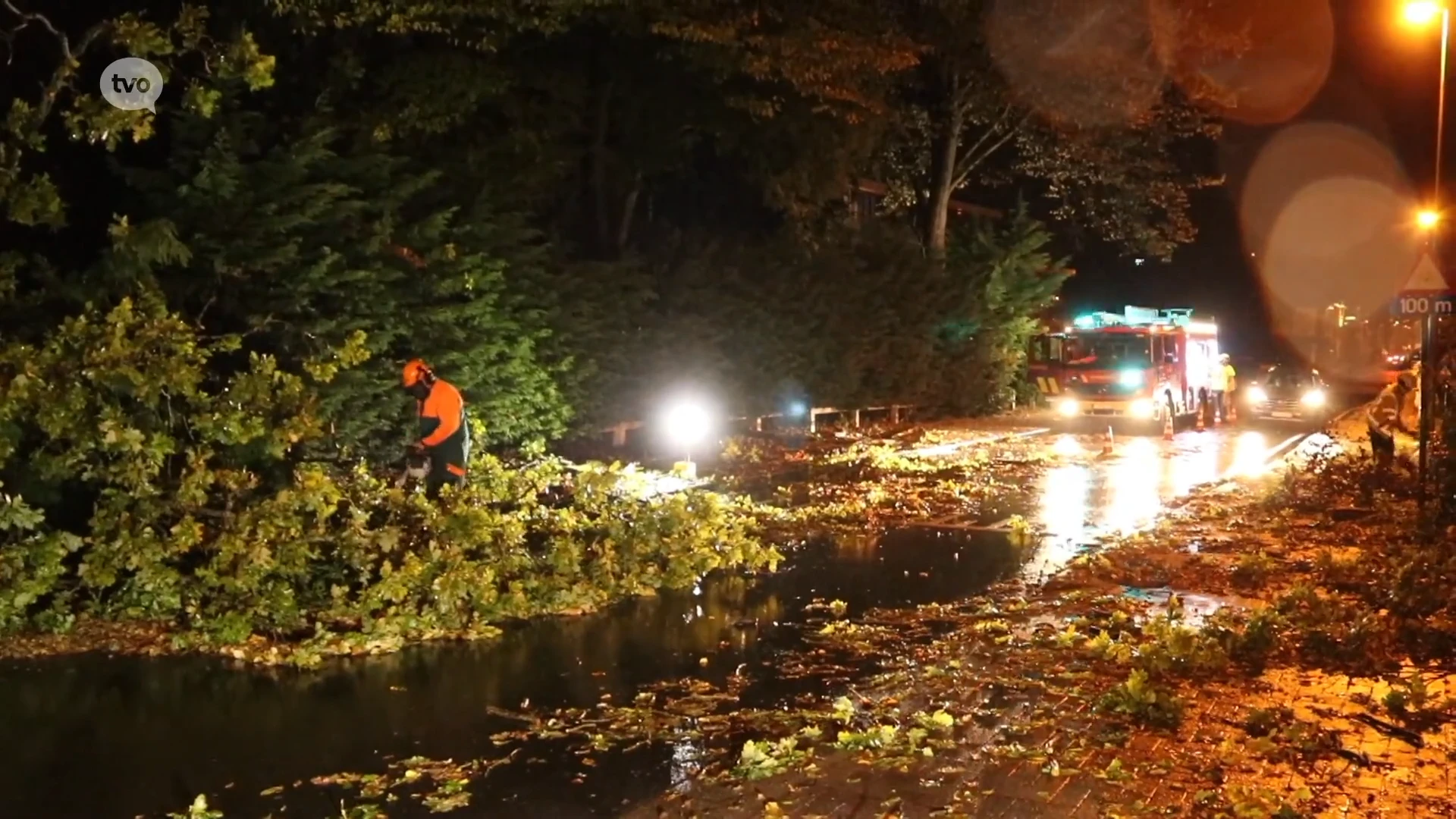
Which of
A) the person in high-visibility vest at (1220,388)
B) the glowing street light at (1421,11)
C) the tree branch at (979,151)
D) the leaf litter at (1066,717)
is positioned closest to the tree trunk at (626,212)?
the glowing street light at (1421,11)

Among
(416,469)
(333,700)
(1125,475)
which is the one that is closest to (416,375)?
(416,469)

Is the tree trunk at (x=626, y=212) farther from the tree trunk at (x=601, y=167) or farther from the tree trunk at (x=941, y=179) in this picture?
the tree trunk at (x=941, y=179)

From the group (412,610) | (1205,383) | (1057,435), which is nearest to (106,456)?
(412,610)

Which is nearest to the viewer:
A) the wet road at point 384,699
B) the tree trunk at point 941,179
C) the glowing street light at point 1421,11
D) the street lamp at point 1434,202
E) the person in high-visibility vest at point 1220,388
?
the wet road at point 384,699

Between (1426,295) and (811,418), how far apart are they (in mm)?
12655

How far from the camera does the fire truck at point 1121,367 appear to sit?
25.9 m


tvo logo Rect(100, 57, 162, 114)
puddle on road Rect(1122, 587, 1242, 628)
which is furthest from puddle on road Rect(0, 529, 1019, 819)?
tvo logo Rect(100, 57, 162, 114)

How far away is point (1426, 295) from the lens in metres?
13.0

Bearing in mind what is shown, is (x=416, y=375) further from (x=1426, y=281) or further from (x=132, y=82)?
(x=1426, y=281)

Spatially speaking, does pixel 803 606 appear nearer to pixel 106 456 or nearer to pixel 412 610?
pixel 412 610

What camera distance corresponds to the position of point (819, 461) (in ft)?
63.5

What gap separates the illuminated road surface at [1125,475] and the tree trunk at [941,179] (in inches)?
354

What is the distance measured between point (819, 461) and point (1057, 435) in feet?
23.6

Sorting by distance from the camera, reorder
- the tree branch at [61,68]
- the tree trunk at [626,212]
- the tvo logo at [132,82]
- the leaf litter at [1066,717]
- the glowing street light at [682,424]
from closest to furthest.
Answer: the leaf litter at [1066,717] < the tree branch at [61,68] < the tvo logo at [132,82] < the glowing street light at [682,424] < the tree trunk at [626,212]
